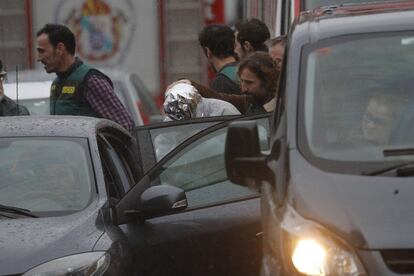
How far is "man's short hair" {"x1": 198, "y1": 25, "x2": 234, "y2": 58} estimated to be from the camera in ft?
34.4

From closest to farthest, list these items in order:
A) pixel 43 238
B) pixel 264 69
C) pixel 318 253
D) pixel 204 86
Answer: pixel 318 253
pixel 43 238
pixel 264 69
pixel 204 86

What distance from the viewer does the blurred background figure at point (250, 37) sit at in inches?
427

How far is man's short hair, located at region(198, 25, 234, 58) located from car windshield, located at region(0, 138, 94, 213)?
3.26 metres

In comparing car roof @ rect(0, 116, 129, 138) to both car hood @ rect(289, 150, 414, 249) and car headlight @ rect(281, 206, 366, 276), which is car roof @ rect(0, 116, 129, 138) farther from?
car headlight @ rect(281, 206, 366, 276)

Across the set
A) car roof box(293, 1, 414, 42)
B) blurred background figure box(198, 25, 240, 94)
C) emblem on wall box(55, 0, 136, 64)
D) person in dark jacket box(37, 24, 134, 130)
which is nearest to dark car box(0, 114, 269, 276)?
car roof box(293, 1, 414, 42)

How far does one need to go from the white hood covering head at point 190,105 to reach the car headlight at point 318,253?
3.96 m

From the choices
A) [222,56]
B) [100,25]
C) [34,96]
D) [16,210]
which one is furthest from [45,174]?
[100,25]

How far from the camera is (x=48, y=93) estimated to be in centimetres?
1252

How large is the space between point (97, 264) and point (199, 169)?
128 cm

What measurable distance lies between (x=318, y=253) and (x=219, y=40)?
5661mm

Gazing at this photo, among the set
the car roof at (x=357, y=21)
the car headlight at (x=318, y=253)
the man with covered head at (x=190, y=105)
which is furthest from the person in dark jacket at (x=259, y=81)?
the car headlight at (x=318, y=253)

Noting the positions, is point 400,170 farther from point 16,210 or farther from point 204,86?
point 204,86

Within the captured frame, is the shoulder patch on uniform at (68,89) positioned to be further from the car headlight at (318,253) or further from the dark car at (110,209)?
the car headlight at (318,253)

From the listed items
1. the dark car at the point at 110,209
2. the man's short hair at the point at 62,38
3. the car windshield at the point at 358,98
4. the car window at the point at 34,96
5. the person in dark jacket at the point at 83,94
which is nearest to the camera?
the car windshield at the point at 358,98
